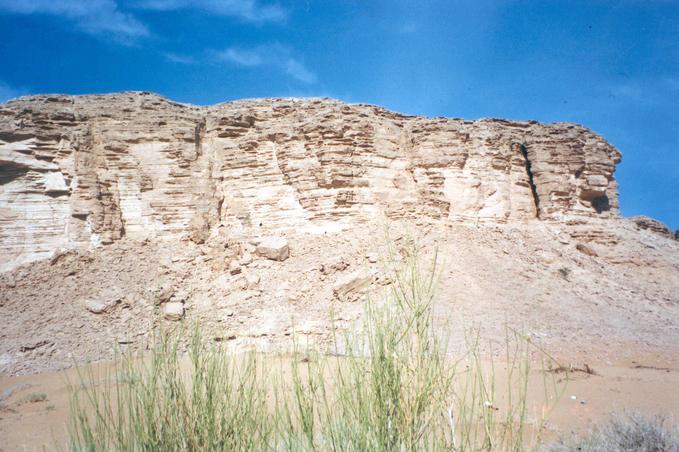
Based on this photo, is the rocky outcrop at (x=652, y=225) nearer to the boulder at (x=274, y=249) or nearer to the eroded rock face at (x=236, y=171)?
the eroded rock face at (x=236, y=171)

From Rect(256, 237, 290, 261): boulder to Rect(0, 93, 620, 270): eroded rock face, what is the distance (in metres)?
1.71

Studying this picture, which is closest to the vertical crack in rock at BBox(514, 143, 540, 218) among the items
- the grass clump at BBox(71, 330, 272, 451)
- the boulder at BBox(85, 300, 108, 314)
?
the boulder at BBox(85, 300, 108, 314)

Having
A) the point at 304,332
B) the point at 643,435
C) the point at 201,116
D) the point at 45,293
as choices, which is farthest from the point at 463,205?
the point at 45,293

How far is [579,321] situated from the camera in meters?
13.7

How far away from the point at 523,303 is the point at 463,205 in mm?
7280

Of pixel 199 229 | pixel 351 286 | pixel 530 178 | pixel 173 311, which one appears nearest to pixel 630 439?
pixel 351 286

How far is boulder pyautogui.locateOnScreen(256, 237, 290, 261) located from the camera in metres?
Result: 17.5

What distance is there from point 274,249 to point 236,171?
5.48 m

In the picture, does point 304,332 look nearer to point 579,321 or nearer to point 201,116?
point 579,321

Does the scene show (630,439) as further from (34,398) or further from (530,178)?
(530,178)

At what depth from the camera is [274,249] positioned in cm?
1752

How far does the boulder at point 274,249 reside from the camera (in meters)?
17.5

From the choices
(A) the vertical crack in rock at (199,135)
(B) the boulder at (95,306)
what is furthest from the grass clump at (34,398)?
(A) the vertical crack in rock at (199,135)

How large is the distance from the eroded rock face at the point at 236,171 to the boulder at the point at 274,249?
171cm
